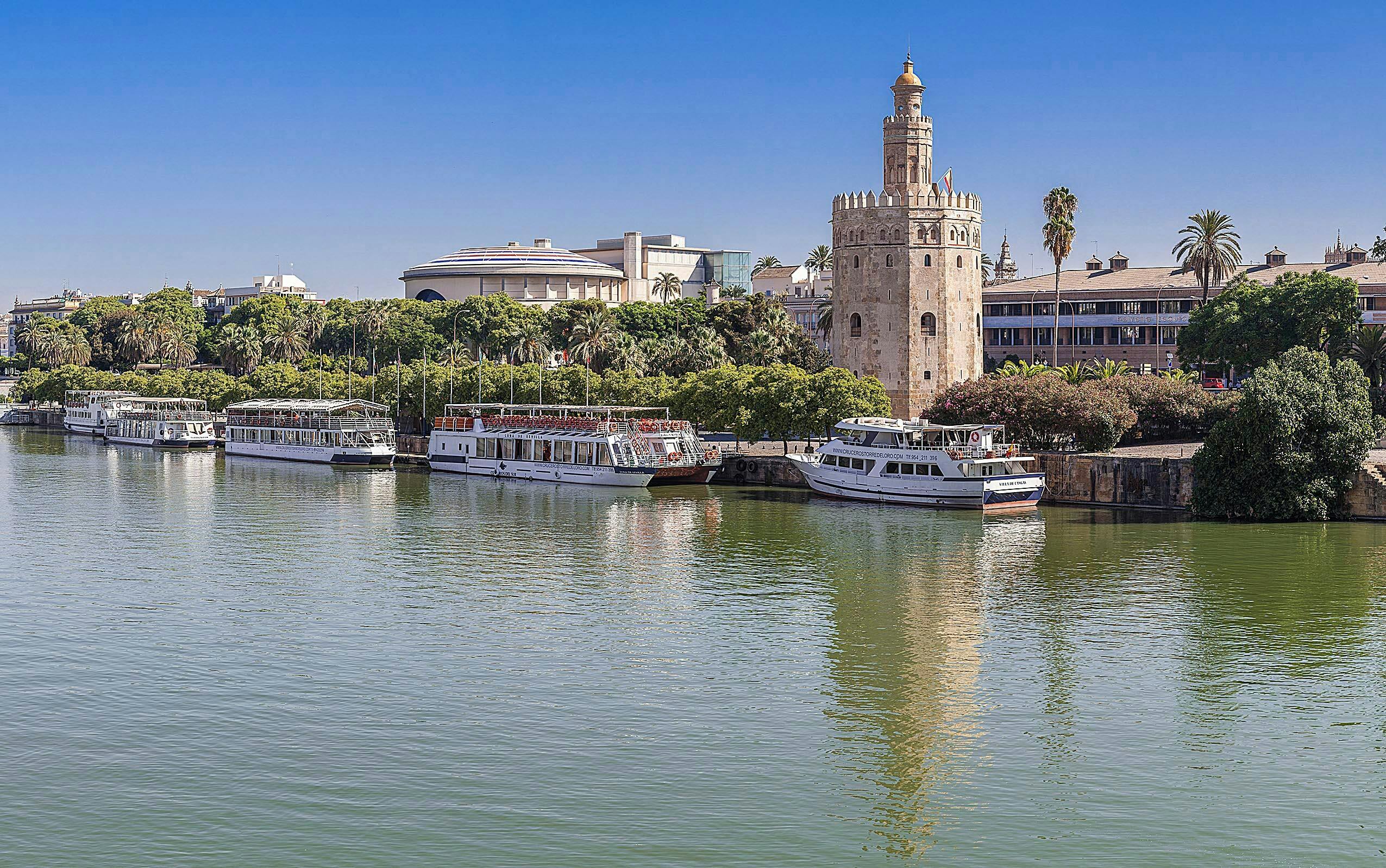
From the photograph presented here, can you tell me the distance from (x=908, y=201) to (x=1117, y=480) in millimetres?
30984

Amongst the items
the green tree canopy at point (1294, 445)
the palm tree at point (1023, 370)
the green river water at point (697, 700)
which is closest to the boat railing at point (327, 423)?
the palm tree at point (1023, 370)

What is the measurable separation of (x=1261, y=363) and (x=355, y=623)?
63831 mm

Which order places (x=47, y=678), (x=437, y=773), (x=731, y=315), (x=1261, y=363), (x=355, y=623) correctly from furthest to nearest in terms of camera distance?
1. (x=731, y=315)
2. (x=1261, y=363)
3. (x=355, y=623)
4. (x=47, y=678)
5. (x=437, y=773)

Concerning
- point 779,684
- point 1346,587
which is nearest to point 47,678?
point 779,684

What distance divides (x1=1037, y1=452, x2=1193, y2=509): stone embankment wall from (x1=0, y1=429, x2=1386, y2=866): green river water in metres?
7.02

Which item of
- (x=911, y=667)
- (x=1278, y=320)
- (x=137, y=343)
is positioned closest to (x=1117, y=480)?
(x=1278, y=320)

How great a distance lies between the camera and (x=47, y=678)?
32.7m

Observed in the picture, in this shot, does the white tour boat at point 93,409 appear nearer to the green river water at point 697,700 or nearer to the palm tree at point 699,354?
the palm tree at point 699,354

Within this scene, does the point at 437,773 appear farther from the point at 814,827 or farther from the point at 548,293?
the point at 548,293

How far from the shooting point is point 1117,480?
6575 cm

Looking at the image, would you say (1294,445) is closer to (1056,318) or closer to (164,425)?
(1056,318)

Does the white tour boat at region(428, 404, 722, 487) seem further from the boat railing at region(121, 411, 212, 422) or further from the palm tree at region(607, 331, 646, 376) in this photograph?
the boat railing at region(121, 411, 212, 422)

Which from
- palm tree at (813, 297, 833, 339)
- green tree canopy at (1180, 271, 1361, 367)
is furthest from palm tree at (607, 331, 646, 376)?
green tree canopy at (1180, 271, 1361, 367)

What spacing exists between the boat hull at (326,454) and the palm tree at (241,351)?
49141mm
